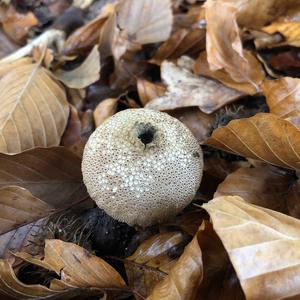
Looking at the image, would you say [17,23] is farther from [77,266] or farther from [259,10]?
[77,266]

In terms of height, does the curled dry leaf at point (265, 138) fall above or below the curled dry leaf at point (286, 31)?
above

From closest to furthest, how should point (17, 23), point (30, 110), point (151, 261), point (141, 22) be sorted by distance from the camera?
1. point (151, 261)
2. point (30, 110)
3. point (141, 22)
4. point (17, 23)

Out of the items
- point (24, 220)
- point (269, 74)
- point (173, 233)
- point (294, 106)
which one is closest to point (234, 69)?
point (269, 74)

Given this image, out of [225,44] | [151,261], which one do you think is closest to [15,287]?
[151,261]

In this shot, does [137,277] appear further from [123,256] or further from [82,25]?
[82,25]

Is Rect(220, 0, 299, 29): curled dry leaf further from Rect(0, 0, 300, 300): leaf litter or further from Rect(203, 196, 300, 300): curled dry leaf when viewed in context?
Rect(203, 196, 300, 300): curled dry leaf

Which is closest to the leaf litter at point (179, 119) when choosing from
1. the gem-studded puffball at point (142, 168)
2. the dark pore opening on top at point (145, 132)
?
the gem-studded puffball at point (142, 168)

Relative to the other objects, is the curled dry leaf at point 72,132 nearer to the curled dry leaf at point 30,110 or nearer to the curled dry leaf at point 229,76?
the curled dry leaf at point 30,110
